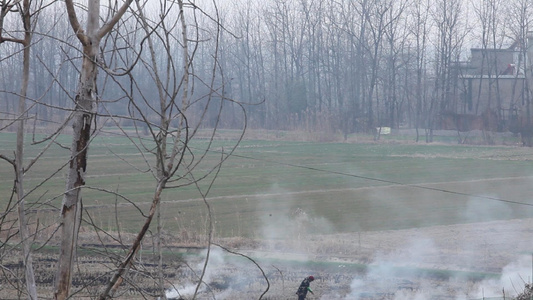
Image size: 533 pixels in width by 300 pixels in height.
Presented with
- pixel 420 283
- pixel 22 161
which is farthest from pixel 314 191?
pixel 22 161

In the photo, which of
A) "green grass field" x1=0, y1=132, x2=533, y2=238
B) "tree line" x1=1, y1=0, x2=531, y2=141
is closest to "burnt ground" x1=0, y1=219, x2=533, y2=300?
"green grass field" x1=0, y1=132, x2=533, y2=238

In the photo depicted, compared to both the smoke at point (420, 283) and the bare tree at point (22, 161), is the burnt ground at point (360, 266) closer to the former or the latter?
the smoke at point (420, 283)

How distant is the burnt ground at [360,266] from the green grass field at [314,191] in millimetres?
1098

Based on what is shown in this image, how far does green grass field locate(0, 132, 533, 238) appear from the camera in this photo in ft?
50.1

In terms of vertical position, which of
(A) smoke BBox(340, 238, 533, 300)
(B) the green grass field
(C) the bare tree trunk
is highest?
(C) the bare tree trunk

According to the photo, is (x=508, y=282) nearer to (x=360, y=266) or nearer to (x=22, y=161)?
(x=360, y=266)

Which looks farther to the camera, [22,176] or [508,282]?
[508,282]

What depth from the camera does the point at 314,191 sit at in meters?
20.5

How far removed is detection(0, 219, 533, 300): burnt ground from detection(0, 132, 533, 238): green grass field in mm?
1098

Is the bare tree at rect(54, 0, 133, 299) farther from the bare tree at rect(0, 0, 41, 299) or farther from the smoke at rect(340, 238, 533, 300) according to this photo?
the smoke at rect(340, 238, 533, 300)

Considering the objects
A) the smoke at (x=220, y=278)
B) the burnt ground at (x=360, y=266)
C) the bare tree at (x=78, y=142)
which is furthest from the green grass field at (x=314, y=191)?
the bare tree at (x=78, y=142)

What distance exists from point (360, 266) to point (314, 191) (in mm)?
9352

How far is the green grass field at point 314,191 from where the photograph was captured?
15.3 metres

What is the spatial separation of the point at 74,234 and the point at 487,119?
1827 inches
